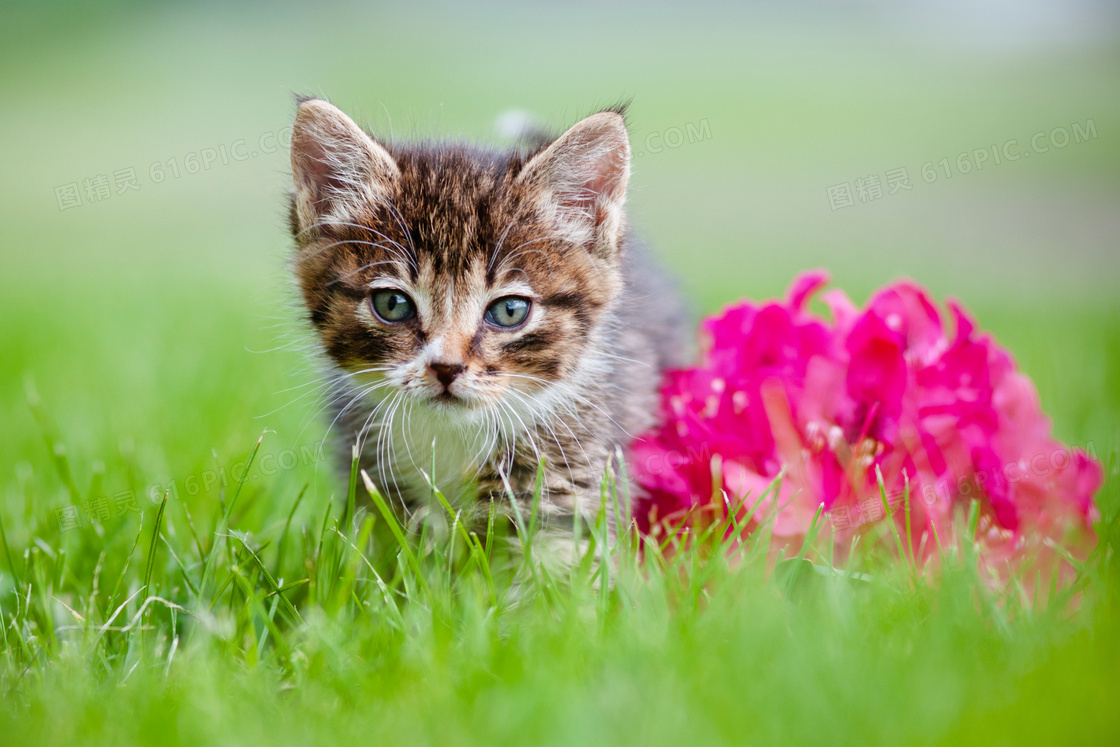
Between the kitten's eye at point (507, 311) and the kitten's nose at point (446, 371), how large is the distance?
0.19 meters

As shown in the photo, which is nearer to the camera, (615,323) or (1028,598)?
(1028,598)

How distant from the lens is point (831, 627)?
146cm

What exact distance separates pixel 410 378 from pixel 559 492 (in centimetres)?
45

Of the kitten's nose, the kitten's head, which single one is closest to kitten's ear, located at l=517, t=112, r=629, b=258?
the kitten's head

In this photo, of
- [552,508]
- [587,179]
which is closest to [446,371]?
[552,508]

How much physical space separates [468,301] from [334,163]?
51cm

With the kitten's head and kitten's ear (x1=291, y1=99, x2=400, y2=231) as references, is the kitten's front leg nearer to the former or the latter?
the kitten's head

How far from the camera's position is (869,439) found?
83.9 inches

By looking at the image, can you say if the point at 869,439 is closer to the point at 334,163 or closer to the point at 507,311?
the point at 507,311

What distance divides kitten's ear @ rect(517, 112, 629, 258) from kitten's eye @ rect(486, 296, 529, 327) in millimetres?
245

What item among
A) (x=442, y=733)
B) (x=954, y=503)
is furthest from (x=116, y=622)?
(x=954, y=503)

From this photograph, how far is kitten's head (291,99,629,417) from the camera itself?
192 centimetres

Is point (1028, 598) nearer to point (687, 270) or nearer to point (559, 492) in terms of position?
point (559, 492)

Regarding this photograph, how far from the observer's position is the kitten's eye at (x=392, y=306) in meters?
1.96
